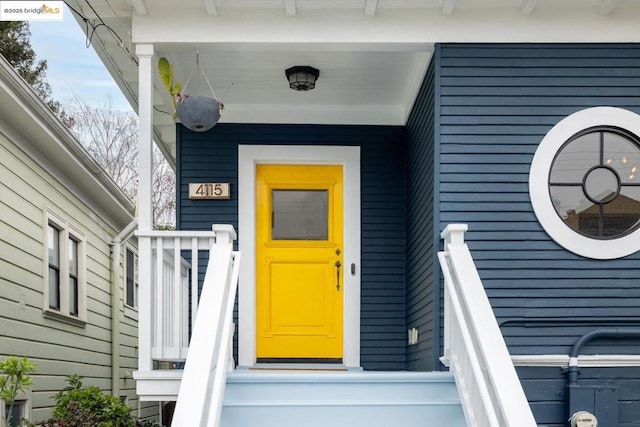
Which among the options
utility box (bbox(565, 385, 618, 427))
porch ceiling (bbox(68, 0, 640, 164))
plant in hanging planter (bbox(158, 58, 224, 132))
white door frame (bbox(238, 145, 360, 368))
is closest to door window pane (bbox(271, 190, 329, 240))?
white door frame (bbox(238, 145, 360, 368))

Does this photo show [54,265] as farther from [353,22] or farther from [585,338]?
[585,338]

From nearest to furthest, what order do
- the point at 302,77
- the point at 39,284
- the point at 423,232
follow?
the point at 423,232 → the point at 302,77 → the point at 39,284

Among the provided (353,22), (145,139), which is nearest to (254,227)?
(145,139)

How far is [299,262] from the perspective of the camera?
19.7ft

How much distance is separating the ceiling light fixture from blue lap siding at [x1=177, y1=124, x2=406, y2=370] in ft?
2.64

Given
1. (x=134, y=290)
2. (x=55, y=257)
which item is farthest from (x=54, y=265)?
(x=134, y=290)

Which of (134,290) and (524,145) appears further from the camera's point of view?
(134,290)

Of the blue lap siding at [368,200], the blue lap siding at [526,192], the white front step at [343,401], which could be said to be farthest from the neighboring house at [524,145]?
the blue lap siding at [368,200]

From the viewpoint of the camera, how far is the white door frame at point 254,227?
5.82 m

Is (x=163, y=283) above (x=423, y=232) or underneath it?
underneath

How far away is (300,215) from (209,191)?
772mm

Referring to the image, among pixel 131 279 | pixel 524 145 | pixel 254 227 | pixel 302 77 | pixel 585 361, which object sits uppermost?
pixel 302 77

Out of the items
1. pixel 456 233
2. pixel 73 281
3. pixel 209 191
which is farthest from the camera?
pixel 73 281

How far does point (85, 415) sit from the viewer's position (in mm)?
4695
